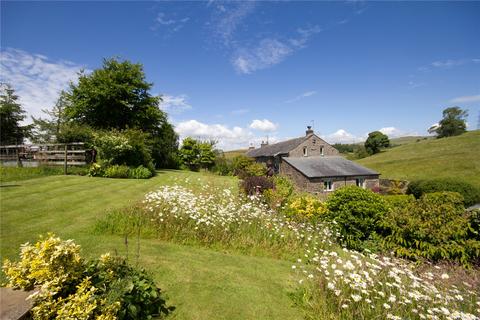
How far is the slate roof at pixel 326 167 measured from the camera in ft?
94.2

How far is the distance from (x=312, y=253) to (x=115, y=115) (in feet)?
93.2

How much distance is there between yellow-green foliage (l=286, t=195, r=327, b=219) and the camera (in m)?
10.1

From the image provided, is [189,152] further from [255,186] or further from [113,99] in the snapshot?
[255,186]

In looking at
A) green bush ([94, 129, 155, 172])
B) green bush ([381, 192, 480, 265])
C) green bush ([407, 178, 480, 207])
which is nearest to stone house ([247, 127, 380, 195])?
green bush ([407, 178, 480, 207])

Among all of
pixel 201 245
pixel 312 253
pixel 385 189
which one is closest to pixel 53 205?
pixel 201 245

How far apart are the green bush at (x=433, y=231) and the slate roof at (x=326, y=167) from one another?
19723 millimetres

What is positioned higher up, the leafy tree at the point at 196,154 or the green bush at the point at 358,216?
the leafy tree at the point at 196,154

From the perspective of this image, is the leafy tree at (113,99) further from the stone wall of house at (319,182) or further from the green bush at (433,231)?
the green bush at (433,231)

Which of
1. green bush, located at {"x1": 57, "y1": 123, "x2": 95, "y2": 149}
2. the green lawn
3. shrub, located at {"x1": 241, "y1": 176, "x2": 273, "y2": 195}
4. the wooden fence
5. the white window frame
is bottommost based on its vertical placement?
the white window frame

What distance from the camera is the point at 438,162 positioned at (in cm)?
4650

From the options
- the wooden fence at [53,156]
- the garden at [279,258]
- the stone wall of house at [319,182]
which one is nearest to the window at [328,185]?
the stone wall of house at [319,182]

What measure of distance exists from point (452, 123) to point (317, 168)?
76833mm

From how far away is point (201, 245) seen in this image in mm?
6871

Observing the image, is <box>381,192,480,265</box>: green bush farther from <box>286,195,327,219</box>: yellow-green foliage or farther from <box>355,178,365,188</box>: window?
<box>355,178,365,188</box>: window
